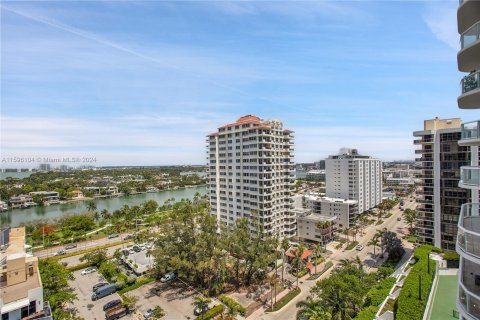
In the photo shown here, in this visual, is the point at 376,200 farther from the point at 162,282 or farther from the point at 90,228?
the point at 90,228

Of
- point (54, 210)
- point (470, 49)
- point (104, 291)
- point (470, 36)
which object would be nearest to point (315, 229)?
point (104, 291)

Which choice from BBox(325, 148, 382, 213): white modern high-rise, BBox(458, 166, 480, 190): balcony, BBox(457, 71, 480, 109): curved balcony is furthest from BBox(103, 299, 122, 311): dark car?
BBox(325, 148, 382, 213): white modern high-rise

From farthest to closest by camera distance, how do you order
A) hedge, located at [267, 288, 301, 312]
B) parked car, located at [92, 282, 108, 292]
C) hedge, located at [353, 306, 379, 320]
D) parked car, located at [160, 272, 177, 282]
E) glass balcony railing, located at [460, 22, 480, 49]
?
parked car, located at [160, 272, 177, 282] < parked car, located at [92, 282, 108, 292] < hedge, located at [267, 288, 301, 312] < hedge, located at [353, 306, 379, 320] < glass balcony railing, located at [460, 22, 480, 49]

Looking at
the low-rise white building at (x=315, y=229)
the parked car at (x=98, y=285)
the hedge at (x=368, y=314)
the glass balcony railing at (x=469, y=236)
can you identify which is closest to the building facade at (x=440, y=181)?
the low-rise white building at (x=315, y=229)

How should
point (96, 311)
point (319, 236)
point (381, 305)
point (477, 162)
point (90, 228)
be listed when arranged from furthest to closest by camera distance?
point (90, 228)
point (319, 236)
point (96, 311)
point (477, 162)
point (381, 305)

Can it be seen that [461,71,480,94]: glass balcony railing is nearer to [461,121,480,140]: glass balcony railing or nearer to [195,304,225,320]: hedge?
[461,121,480,140]: glass balcony railing

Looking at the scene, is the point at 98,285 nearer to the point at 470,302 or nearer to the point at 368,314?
the point at 368,314

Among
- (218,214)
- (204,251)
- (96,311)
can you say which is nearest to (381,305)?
(204,251)
